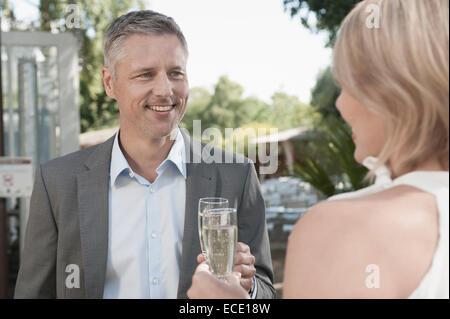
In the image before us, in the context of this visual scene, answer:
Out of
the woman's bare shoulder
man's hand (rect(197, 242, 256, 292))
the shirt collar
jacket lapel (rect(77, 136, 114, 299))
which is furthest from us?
the shirt collar

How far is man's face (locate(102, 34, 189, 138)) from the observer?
6.86ft

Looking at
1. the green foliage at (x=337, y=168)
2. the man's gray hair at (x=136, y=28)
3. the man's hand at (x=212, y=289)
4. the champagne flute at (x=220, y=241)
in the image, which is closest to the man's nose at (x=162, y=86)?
the man's gray hair at (x=136, y=28)

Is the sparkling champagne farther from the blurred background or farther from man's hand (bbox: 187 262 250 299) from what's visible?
the blurred background

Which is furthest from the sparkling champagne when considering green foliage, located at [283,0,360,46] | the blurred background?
green foliage, located at [283,0,360,46]

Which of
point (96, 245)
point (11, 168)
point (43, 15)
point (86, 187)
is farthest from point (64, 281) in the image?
point (43, 15)

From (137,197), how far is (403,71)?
4.60 feet

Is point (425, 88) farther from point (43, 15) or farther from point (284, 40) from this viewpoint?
point (284, 40)

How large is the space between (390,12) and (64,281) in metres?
1.59

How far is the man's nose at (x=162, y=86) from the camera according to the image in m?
2.09

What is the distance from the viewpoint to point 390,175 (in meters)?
1.02

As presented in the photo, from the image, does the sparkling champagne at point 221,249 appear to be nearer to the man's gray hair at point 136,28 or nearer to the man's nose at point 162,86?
the man's nose at point 162,86

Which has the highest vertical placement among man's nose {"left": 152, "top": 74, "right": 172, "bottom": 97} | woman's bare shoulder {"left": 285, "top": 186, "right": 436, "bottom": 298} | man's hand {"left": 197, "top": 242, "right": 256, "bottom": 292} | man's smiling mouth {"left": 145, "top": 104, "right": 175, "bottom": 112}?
man's nose {"left": 152, "top": 74, "right": 172, "bottom": 97}

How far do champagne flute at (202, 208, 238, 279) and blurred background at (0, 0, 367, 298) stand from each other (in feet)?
3.18

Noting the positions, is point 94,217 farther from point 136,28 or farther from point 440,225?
point 440,225
